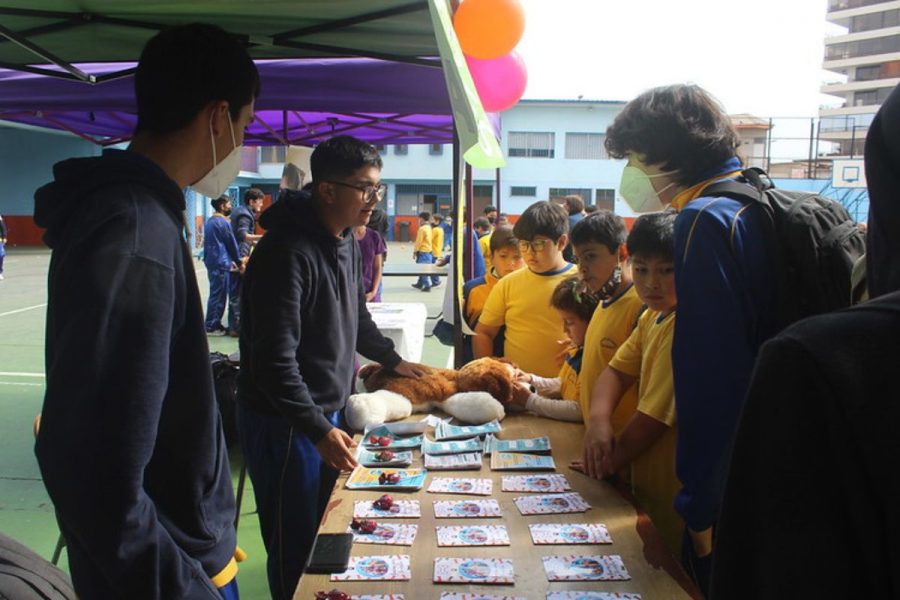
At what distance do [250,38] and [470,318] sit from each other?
1.93 m

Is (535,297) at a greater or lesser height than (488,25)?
lesser

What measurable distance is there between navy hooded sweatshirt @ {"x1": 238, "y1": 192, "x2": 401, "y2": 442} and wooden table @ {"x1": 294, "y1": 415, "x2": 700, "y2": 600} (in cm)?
35

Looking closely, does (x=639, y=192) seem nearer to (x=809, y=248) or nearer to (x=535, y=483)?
(x=809, y=248)

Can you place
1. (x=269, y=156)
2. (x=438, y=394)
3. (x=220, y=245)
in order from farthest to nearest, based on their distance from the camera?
(x=269, y=156), (x=220, y=245), (x=438, y=394)

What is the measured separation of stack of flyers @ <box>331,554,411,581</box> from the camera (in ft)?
4.23

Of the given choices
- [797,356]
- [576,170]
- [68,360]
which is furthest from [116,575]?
[576,170]

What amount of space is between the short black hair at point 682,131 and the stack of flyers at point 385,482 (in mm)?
1063

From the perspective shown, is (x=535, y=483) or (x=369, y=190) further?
(x=369, y=190)

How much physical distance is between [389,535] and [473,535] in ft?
0.63

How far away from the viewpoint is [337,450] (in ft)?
6.16

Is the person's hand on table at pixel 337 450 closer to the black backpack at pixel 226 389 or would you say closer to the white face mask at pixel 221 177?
the white face mask at pixel 221 177

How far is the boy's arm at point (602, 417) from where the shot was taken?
1.79m

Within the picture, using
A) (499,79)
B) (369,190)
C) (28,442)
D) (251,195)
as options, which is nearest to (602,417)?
(369,190)

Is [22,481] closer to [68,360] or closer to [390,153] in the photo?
[68,360]
